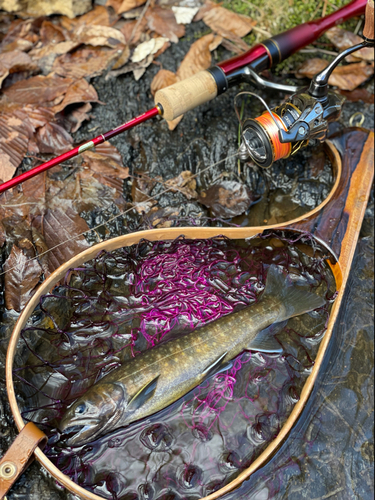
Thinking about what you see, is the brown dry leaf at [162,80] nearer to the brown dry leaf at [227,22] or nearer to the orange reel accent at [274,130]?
the brown dry leaf at [227,22]

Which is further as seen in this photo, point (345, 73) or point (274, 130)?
point (345, 73)

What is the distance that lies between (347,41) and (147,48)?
5.57ft

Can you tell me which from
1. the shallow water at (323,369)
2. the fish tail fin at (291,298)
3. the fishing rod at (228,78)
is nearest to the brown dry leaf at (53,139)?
the shallow water at (323,369)

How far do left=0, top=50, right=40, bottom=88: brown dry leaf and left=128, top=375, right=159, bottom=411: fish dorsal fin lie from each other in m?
2.55

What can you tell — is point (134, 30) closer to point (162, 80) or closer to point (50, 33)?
point (162, 80)

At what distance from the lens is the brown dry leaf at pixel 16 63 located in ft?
10.4

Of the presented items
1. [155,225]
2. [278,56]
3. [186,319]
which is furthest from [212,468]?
[278,56]

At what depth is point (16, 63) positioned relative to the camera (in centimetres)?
320

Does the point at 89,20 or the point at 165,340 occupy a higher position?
the point at 89,20

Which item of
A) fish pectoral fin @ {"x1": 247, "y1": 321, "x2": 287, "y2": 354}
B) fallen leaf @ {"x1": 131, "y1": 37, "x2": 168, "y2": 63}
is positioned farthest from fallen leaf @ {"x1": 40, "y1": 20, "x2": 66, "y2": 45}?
fish pectoral fin @ {"x1": 247, "y1": 321, "x2": 287, "y2": 354}

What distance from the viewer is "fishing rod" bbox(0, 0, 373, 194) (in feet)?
8.23

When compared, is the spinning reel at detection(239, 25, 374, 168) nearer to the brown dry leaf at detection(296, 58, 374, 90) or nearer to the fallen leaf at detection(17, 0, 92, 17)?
the brown dry leaf at detection(296, 58, 374, 90)

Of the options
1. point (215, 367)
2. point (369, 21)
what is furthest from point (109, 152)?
point (369, 21)

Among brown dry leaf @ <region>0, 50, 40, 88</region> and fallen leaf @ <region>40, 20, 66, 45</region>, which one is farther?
fallen leaf @ <region>40, 20, 66, 45</region>
